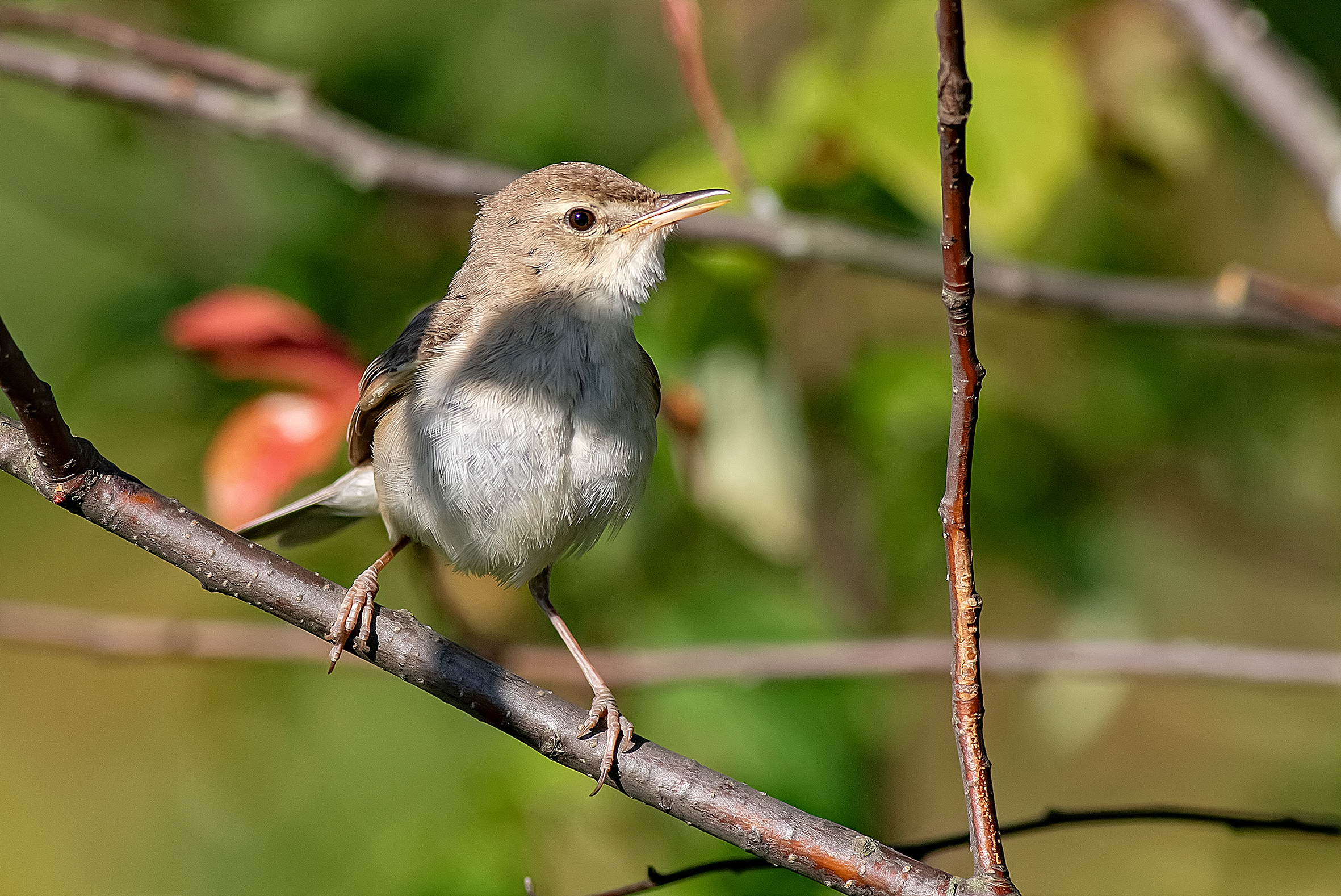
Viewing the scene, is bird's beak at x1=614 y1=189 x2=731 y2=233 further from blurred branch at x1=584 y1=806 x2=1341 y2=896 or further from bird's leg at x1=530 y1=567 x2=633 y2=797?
blurred branch at x1=584 y1=806 x2=1341 y2=896

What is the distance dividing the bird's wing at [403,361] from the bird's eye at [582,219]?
0.38 meters

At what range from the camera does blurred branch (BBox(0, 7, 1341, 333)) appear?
3.49 m

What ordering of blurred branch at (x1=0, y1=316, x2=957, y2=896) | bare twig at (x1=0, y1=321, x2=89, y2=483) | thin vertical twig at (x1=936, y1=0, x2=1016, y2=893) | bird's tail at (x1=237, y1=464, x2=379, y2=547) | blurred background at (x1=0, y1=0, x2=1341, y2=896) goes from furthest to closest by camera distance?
bird's tail at (x1=237, y1=464, x2=379, y2=547) → blurred background at (x1=0, y1=0, x2=1341, y2=896) → blurred branch at (x1=0, y1=316, x2=957, y2=896) → bare twig at (x1=0, y1=321, x2=89, y2=483) → thin vertical twig at (x1=936, y1=0, x2=1016, y2=893)

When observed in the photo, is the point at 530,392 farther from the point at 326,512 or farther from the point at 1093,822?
the point at 1093,822

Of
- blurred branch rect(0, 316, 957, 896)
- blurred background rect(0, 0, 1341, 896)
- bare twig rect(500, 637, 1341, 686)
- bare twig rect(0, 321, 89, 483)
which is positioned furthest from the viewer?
blurred background rect(0, 0, 1341, 896)

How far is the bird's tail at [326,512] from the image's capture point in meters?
3.73

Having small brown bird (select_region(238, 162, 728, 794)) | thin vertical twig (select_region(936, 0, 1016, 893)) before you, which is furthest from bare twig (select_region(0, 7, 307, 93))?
thin vertical twig (select_region(936, 0, 1016, 893))

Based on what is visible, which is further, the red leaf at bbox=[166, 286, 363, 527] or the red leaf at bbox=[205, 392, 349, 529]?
the red leaf at bbox=[205, 392, 349, 529]

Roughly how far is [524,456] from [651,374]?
0.43m

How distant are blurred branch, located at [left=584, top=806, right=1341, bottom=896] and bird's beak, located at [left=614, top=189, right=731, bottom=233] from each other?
5.01 ft

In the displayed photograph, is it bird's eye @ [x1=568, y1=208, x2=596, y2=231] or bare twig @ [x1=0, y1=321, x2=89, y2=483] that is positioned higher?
bird's eye @ [x1=568, y1=208, x2=596, y2=231]

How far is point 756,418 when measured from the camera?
3.68m

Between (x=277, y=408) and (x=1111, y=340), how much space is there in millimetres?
2871

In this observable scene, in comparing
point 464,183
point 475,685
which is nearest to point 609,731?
point 475,685
